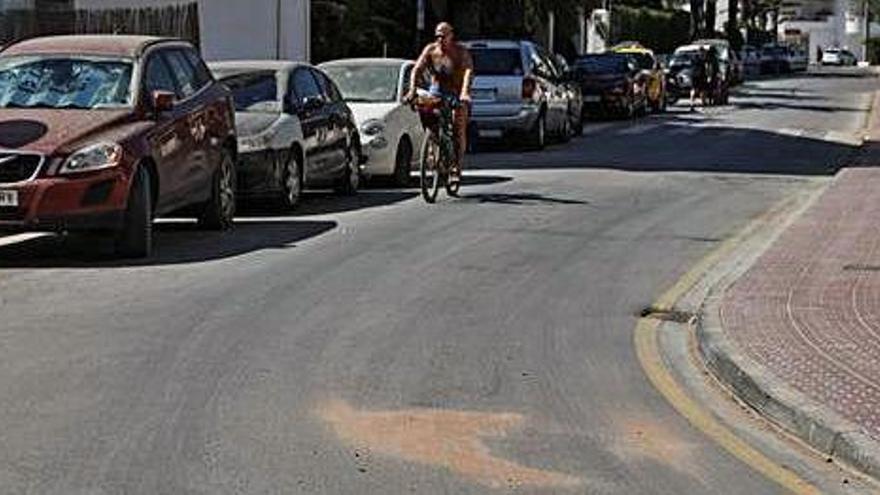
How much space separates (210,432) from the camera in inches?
284

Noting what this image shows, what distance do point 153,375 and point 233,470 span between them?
1.87 m

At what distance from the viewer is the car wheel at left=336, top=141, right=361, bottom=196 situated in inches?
688

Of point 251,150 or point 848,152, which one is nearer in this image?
point 251,150

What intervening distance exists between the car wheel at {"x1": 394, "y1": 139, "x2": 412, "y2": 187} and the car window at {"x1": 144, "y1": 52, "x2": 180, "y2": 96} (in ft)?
18.7

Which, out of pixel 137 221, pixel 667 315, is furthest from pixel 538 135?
pixel 667 315

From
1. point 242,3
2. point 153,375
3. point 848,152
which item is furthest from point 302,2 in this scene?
point 153,375

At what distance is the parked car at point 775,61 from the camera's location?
86750 mm

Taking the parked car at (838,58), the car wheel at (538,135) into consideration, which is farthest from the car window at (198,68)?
the parked car at (838,58)

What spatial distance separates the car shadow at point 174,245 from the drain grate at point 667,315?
11.6 ft

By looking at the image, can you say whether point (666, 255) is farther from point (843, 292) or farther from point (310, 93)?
point (310, 93)

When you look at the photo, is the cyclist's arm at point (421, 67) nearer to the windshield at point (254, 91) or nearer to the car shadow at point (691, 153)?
the windshield at point (254, 91)

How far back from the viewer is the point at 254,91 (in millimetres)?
16531

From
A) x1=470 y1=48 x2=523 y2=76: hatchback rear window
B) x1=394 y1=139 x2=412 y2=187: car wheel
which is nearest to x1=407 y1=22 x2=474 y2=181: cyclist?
x1=394 y1=139 x2=412 y2=187: car wheel

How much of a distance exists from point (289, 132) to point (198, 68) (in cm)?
198
